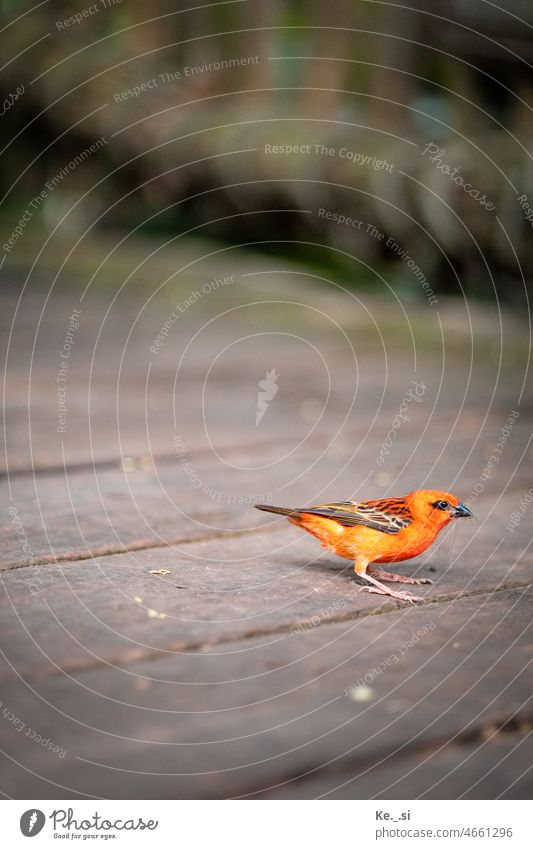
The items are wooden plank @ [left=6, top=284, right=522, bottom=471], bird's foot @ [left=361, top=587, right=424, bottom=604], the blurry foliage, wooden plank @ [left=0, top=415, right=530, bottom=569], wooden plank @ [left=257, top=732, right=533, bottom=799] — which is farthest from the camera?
the blurry foliage

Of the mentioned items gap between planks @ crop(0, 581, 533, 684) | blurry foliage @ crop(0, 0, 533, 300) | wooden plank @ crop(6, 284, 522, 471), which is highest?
blurry foliage @ crop(0, 0, 533, 300)

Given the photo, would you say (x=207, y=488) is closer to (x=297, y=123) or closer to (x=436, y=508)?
(x=436, y=508)

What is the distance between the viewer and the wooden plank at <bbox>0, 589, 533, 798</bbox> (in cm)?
151

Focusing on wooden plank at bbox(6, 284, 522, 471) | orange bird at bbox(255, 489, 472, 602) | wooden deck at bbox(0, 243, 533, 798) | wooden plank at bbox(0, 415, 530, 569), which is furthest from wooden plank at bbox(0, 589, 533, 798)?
wooden plank at bbox(6, 284, 522, 471)

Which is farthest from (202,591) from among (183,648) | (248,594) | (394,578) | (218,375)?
(218,375)

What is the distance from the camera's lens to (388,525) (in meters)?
2.18

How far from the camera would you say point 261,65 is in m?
7.21

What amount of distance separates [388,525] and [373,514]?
0.15 ft

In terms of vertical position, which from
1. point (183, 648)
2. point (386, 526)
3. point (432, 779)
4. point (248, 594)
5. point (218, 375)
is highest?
point (218, 375)

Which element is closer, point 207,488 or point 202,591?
point 202,591

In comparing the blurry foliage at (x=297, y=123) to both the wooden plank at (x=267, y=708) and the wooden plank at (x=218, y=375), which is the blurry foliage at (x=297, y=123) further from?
the wooden plank at (x=267, y=708)

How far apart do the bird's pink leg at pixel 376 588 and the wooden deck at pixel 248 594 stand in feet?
0.08

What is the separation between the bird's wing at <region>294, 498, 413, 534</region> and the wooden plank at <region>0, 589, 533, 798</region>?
0.20 m

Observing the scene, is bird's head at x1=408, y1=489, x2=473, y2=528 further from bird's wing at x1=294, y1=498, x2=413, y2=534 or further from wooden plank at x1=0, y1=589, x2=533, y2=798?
wooden plank at x1=0, y1=589, x2=533, y2=798
